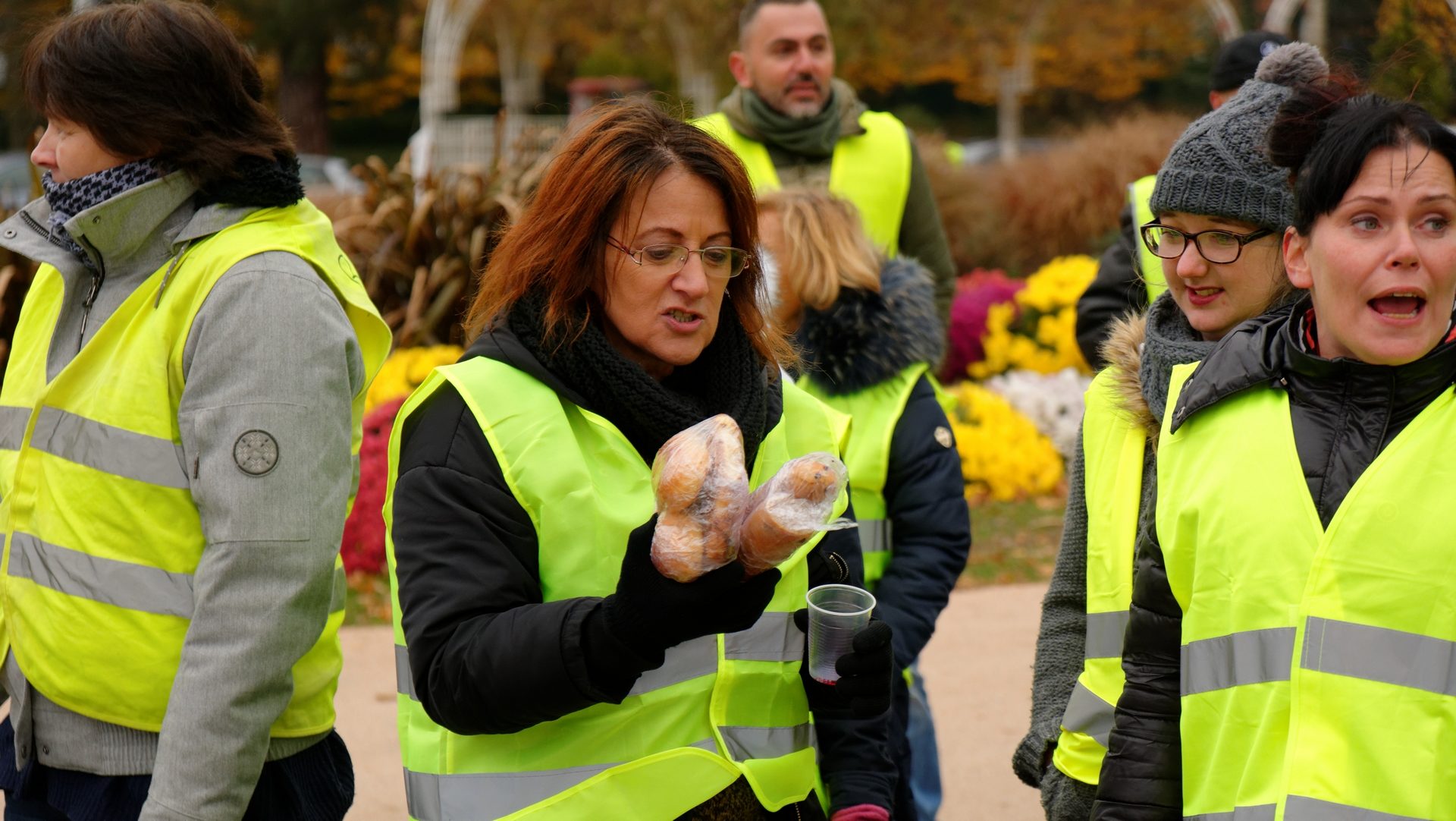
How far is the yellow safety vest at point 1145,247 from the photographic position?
12.0 feet

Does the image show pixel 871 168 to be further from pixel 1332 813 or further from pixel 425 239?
pixel 425 239

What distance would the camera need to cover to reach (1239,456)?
2.29m

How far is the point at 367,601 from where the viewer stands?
739 cm

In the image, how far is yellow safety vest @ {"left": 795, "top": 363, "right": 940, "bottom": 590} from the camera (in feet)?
12.5

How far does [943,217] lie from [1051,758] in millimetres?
11013

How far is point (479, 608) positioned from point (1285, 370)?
1.31m

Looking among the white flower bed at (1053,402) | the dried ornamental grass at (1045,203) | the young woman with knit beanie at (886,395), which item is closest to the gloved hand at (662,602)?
the young woman with knit beanie at (886,395)

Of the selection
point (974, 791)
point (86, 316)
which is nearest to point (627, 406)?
point (86, 316)

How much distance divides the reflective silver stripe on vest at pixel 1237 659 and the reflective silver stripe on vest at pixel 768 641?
644 mm

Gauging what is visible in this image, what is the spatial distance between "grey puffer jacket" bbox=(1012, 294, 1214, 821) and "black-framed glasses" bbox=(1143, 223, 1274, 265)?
115mm

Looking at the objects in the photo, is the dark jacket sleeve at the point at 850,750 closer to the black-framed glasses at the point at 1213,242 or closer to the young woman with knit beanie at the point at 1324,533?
the young woman with knit beanie at the point at 1324,533

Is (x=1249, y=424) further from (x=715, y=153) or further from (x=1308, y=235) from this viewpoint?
(x=715, y=153)

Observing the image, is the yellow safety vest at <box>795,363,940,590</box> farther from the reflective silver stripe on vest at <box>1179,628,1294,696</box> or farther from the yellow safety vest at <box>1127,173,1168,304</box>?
the reflective silver stripe on vest at <box>1179,628,1294,696</box>

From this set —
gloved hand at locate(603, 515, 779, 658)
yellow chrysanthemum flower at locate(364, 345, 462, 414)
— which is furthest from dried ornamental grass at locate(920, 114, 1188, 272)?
gloved hand at locate(603, 515, 779, 658)
